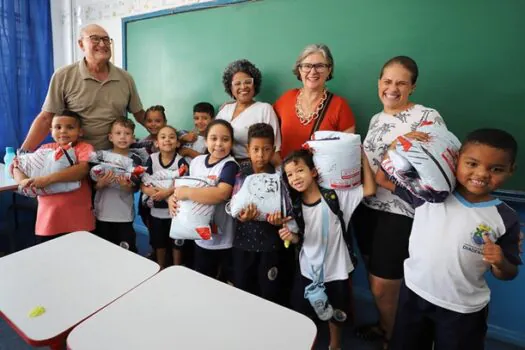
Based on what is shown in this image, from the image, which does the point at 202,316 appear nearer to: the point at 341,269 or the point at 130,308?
the point at 130,308

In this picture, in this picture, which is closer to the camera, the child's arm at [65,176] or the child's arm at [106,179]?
the child's arm at [65,176]

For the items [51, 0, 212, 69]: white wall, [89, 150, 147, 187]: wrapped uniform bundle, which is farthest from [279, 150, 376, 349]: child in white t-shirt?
[51, 0, 212, 69]: white wall

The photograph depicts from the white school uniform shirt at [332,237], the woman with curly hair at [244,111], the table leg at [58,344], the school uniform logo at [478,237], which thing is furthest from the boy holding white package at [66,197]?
the school uniform logo at [478,237]

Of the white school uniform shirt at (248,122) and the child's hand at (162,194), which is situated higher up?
the white school uniform shirt at (248,122)

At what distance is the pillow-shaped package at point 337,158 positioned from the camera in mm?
1441

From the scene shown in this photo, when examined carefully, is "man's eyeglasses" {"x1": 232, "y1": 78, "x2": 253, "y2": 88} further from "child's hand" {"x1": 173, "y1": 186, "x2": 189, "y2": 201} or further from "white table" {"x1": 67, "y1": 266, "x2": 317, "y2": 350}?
"white table" {"x1": 67, "y1": 266, "x2": 317, "y2": 350}

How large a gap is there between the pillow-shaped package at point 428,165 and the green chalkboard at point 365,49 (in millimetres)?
795

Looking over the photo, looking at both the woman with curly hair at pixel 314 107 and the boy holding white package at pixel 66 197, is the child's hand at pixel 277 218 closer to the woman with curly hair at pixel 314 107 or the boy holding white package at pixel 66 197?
the woman with curly hair at pixel 314 107

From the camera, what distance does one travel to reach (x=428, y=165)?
111 cm

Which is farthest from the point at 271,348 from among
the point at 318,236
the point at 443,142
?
the point at 443,142

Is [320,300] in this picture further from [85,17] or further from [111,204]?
[85,17]

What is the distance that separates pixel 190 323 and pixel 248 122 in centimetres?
129

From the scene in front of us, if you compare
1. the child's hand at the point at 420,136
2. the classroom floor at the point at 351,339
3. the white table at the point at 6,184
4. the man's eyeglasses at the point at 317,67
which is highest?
the man's eyeglasses at the point at 317,67

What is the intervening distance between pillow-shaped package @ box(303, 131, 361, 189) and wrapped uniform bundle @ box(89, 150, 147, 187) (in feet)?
4.01
